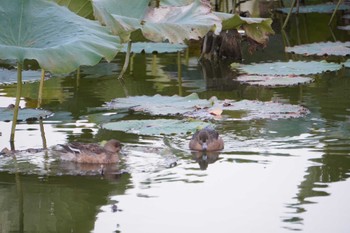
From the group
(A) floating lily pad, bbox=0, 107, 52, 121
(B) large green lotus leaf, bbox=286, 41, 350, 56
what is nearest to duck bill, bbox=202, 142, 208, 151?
(A) floating lily pad, bbox=0, 107, 52, 121

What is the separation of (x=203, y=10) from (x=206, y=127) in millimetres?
1772

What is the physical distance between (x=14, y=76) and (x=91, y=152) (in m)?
4.52

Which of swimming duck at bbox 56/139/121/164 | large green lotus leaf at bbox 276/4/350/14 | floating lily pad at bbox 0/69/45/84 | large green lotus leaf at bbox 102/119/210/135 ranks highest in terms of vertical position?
large green lotus leaf at bbox 276/4/350/14

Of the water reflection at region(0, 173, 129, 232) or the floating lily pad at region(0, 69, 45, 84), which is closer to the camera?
the water reflection at region(0, 173, 129, 232)

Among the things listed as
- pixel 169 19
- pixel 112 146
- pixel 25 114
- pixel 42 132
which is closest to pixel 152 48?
pixel 169 19

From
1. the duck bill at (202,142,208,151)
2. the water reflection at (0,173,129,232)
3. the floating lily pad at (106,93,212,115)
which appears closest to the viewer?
the water reflection at (0,173,129,232)

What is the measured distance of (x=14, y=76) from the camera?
38.1 ft

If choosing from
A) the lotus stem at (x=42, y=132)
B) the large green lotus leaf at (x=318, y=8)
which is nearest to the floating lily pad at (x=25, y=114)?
the lotus stem at (x=42, y=132)

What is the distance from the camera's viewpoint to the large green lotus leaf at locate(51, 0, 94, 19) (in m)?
8.85

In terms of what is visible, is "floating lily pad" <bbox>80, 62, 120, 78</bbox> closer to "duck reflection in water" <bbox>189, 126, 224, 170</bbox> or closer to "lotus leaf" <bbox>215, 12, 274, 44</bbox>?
"lotus leaf" <bbox>215, 12, 274, 44</bbox>

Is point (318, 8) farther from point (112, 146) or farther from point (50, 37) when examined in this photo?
point (112, 146)

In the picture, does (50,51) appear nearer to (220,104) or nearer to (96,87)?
(220,104)

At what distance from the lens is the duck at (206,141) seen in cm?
754

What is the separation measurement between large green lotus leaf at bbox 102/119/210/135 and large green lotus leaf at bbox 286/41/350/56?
4.77 m
